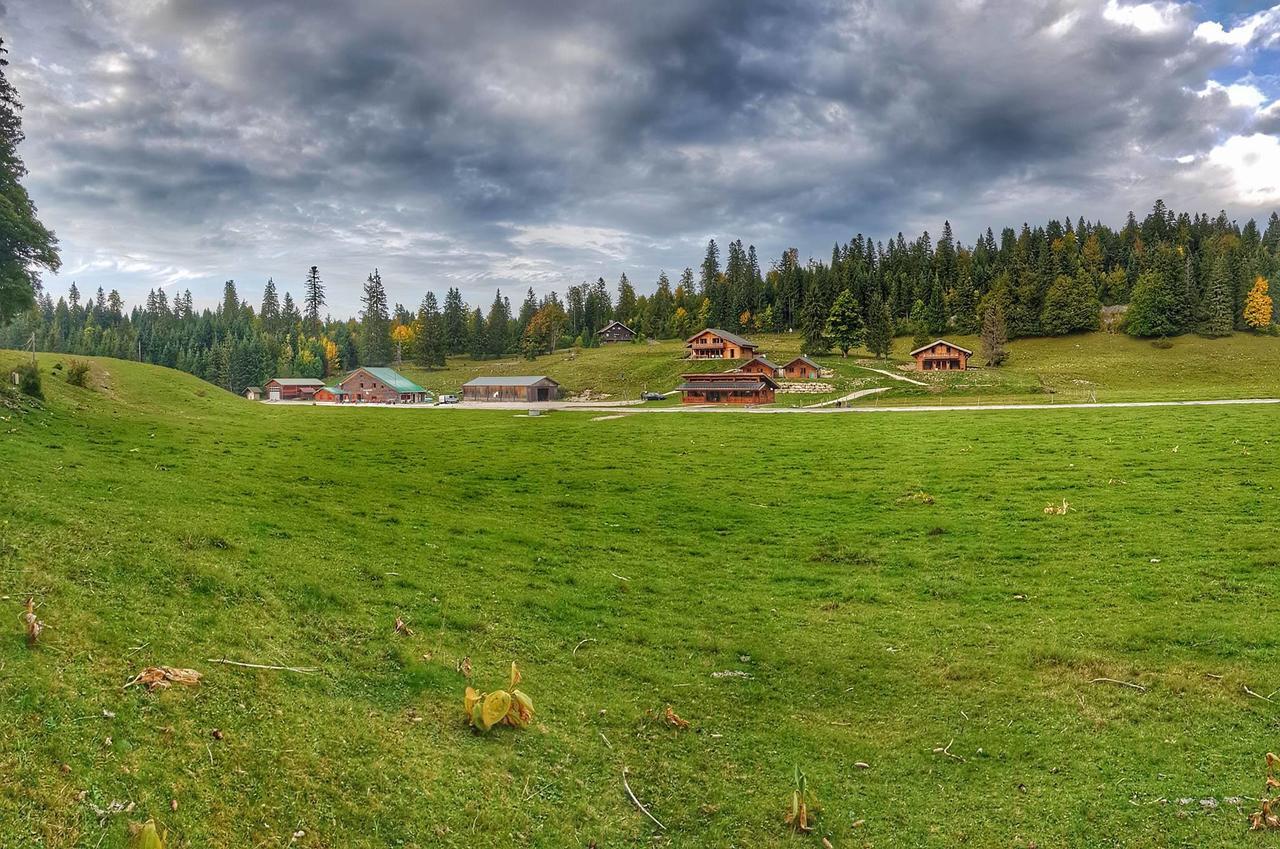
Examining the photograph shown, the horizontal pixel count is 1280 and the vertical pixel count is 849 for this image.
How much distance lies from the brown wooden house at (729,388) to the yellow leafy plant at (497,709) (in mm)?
77225

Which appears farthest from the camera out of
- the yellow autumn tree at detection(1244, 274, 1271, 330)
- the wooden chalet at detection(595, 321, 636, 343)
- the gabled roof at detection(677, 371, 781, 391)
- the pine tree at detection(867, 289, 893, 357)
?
the wooden chalet at detection(595, 321, 636, 343)

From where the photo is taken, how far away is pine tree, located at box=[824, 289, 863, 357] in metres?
111

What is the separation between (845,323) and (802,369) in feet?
67.8

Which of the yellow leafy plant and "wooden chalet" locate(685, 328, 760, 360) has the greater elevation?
"wooden chalet" locate(685, 328, 760, 360)

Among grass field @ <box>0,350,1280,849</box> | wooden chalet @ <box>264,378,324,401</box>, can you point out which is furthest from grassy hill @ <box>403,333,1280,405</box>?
grass field @ <box>0,350,1280,849</box>

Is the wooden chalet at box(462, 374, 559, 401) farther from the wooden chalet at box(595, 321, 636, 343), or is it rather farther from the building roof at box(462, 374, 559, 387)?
the wooden chalet at box(595, 321, 636, 343)

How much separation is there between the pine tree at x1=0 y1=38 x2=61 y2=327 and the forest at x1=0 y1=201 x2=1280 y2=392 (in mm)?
99597

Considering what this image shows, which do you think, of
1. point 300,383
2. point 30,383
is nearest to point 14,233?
point 30,383

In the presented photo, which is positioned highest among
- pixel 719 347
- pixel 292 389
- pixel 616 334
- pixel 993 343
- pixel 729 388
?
pixel 616 334

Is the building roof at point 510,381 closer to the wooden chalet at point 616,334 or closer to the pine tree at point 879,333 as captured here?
the pine tree at point 879,333

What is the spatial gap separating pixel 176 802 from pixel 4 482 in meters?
13.0

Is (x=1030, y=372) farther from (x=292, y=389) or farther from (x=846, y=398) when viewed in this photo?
(x=292, y=389)

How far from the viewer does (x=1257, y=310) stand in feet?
371

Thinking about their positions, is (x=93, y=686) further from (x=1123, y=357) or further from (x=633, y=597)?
(x=1123, y=357)
